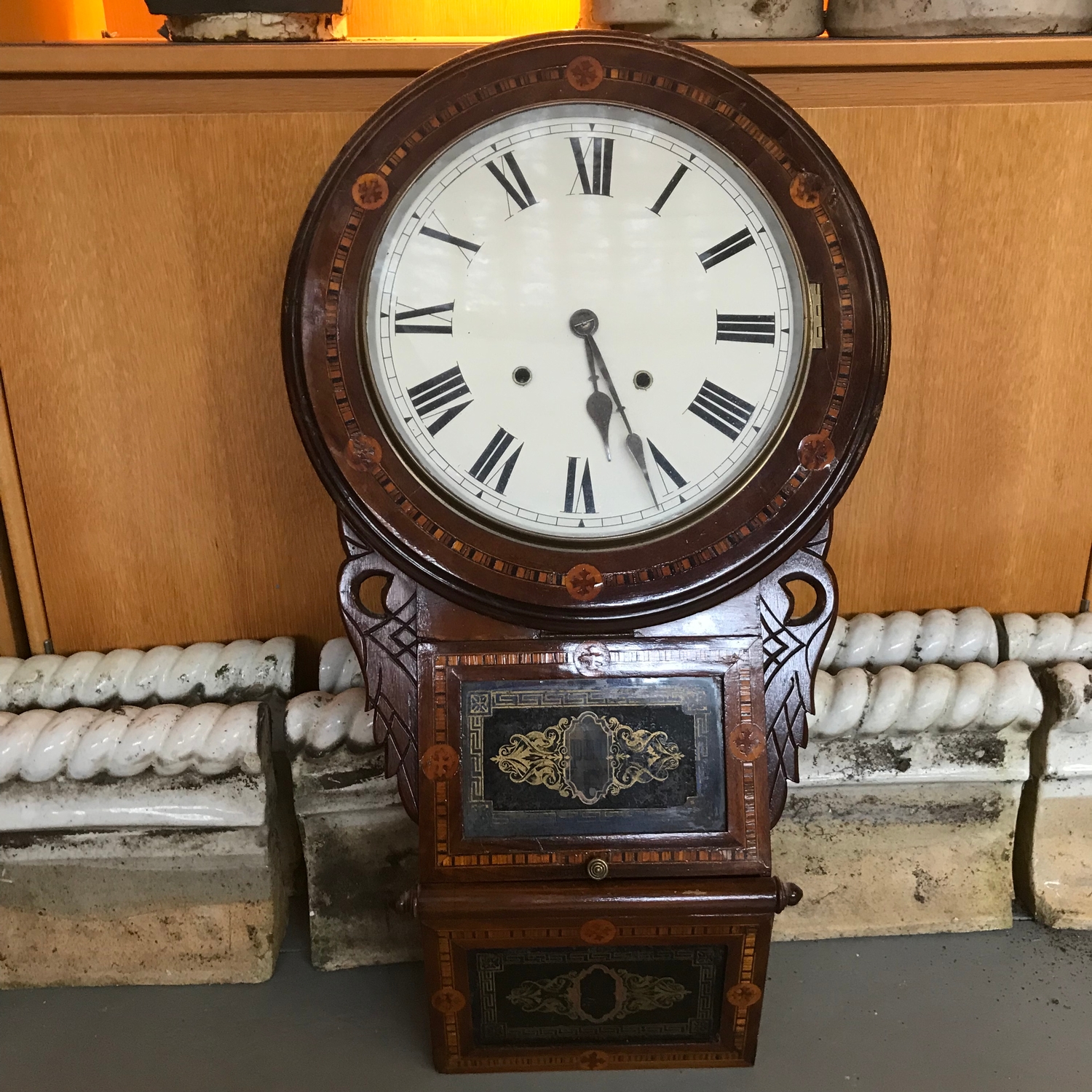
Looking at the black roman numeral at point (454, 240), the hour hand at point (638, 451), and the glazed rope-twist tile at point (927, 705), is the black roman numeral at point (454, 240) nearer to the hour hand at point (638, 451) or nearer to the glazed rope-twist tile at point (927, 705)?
the hour hand at point (638, 451)

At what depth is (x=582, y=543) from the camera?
123cm

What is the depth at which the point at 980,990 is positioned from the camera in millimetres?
1458

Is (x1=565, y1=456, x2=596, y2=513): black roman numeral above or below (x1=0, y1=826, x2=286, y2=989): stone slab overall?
above

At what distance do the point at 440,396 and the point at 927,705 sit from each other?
911mm

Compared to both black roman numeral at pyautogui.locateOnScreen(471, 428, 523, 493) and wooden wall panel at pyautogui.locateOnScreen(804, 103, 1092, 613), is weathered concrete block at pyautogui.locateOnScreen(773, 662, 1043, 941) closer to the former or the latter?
wooden wall panel at pyautogui.locateOnScreen(804, 103, 1092, 613)

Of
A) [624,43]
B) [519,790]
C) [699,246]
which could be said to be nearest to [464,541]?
[519,790]

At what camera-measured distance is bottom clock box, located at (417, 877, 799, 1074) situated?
4.02 feet

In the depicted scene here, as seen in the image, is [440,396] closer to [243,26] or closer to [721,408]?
[721,408]

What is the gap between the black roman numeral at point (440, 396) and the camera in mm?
1209

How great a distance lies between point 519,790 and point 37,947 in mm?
892

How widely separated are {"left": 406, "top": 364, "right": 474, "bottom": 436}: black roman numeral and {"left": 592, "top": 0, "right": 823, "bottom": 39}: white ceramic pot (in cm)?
65

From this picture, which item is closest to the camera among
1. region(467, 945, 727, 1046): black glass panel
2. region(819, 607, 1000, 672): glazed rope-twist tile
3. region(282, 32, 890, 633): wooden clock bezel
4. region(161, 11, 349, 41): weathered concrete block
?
region(282, 32, 890, 633): wooden clock bezel

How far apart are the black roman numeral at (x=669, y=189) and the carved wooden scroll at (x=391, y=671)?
0.59 metres

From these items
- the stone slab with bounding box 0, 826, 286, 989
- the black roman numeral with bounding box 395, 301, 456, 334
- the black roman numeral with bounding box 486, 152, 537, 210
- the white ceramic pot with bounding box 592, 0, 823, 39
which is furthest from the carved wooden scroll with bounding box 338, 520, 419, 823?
the white ceramic pot with bounding box 592, 0, 823, 39
